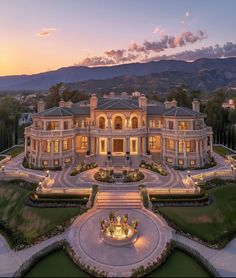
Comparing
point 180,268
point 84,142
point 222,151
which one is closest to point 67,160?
point 84,142

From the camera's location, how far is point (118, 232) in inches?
938

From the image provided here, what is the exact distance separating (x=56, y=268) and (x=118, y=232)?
6.15m

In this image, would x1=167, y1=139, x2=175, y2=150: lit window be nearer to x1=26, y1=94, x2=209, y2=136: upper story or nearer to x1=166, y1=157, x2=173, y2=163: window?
x1=26, y1=94, x2=209, y2=136: upper story

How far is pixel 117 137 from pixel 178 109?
11.7 metres

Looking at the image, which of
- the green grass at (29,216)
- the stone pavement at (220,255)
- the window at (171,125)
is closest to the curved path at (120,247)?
the stone pavement at (220,255)

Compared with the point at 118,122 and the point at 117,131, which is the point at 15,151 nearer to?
the point at 118,122

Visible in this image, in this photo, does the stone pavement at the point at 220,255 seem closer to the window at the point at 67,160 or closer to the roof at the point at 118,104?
the window at the point at 67,160

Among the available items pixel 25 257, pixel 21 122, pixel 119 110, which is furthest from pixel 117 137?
pixel 21 122

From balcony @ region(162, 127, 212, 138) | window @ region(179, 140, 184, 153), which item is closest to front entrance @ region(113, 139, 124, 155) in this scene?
balcony @ region(162, 127, 212, 138)

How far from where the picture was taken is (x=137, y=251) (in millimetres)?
22375

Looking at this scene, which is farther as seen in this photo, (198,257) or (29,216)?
(29,216)

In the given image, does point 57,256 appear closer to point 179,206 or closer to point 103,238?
point 103,238

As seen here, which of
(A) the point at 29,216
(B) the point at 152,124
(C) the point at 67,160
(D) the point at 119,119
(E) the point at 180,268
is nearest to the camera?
(E) the point at 180,268

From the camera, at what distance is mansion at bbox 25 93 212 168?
1678 inches
